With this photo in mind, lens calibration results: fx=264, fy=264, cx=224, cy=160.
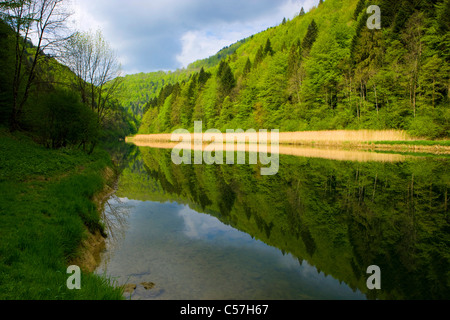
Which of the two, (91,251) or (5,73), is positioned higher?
(5,73)

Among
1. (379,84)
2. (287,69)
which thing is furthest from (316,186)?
(287,69)

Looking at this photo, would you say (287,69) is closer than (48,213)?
No

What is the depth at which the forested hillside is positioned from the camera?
30547 mm

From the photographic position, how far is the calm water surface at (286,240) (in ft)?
15.9

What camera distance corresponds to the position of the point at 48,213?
705 cm

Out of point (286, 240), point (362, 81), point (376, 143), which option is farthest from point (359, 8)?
point (286, 240)

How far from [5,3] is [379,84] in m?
39.2

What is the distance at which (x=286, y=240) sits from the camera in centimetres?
706

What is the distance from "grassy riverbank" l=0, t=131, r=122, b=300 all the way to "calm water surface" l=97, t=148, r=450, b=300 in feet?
2.96

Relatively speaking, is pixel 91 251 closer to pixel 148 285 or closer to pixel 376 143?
pixel 148 285

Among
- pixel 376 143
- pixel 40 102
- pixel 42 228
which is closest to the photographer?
pixel 42 228

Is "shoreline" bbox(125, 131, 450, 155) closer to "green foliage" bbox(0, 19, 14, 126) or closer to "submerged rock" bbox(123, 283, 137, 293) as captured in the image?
"submerged rock" bbox(123, 283, 137, 293)

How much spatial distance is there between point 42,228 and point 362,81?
43.1m

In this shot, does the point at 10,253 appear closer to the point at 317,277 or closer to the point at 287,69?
the point at 317,277
